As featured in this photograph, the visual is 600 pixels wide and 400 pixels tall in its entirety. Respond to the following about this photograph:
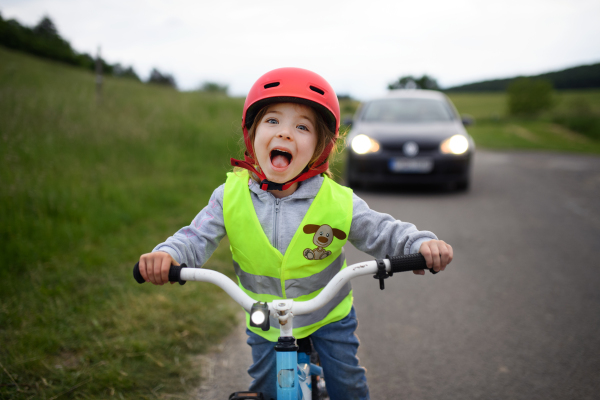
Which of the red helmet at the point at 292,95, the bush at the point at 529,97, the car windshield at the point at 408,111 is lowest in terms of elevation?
the red helmet at the point at 292,95

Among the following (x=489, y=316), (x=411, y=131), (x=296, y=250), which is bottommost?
(x=489, y=316)

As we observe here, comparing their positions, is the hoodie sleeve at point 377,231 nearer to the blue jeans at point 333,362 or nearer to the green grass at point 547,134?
the blue jeans at point 333,362

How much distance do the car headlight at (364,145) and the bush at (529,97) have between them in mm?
43474

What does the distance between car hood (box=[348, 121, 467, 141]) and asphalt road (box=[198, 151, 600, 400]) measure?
1403 mm

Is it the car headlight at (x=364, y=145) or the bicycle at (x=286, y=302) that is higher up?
the car headlight at (x=364, y=145)

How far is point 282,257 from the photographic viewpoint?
172 cm

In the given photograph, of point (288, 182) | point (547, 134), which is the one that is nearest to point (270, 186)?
point (288, 182)

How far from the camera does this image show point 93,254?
12.8 ft

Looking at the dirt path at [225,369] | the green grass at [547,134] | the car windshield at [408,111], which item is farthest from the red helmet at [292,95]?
the green grass at [547,134]

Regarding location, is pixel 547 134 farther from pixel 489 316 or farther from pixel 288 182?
pixel 288 182

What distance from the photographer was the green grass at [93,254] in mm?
2426

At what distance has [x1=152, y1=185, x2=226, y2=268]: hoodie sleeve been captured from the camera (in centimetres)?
168

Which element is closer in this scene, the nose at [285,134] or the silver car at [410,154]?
the nose at [285,134]

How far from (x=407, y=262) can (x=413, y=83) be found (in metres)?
18.5
